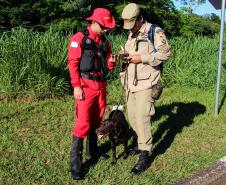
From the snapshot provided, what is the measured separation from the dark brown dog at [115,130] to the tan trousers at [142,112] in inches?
6.9

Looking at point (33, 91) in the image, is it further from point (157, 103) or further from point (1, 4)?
point (1, 4)

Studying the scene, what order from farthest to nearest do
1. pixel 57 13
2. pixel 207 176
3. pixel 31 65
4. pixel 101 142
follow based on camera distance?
pixel 57 13 → pixel 31 65 → pixel 101 142 → pixel 207 176

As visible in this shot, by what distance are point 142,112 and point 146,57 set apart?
65 cm

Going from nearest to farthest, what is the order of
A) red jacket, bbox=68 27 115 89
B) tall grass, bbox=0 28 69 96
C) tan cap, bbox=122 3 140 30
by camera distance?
red jacket, bbox=68 27 115 89 < tan cap, bbox=122 3 140 30 < tall grass, bbox=0 28 69 96

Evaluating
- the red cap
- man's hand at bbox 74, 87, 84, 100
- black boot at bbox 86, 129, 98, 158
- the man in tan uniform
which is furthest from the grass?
the red cap

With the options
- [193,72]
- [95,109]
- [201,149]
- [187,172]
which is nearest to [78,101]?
[95,109]

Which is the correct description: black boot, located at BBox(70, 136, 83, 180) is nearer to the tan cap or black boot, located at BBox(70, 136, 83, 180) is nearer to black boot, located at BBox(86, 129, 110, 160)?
black boot, located at BBox(86, 129, 110, 160)

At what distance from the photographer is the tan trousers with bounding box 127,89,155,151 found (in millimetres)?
4629

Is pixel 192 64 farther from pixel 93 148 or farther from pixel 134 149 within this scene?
pixel 93 148

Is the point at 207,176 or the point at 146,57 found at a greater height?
the point at 146,57

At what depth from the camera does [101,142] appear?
5.66 metres

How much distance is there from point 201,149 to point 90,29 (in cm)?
253

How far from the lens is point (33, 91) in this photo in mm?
7156

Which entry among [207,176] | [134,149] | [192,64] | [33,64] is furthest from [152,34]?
[192,64]
